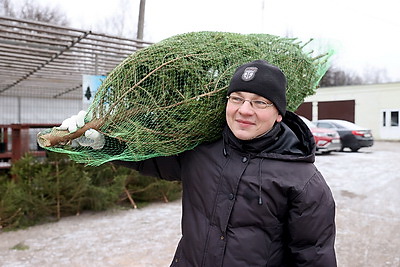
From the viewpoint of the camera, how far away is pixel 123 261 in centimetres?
375

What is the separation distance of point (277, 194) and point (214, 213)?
0.28m

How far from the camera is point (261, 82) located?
1387 mm

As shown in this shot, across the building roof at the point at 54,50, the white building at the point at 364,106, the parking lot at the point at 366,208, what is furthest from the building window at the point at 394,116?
the building roof at the point at 54,50

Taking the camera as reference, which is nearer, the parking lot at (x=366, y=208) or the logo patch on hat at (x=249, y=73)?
the logo patch on hat at (x=249, y=73)

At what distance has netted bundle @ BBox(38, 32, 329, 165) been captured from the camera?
1.48m

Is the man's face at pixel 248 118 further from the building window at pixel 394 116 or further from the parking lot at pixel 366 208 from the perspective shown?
the building window at pixel 394 116

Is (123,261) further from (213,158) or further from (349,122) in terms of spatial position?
(349,122)

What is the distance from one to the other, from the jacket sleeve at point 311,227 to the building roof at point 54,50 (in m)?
4.03

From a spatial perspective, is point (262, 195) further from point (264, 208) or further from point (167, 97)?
point (167, 97)

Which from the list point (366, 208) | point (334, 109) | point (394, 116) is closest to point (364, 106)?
point (334, 109)

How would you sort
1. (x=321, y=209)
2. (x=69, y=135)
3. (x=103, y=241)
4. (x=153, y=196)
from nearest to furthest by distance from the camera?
1. (x=321, y=209)
2. (x=69, y=135)
3. (x=103, y=241)
4. (x=153, y=196)

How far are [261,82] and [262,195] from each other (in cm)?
45

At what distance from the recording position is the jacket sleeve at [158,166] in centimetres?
176

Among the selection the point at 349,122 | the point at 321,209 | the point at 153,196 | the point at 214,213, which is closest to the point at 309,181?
the point at 321,209
